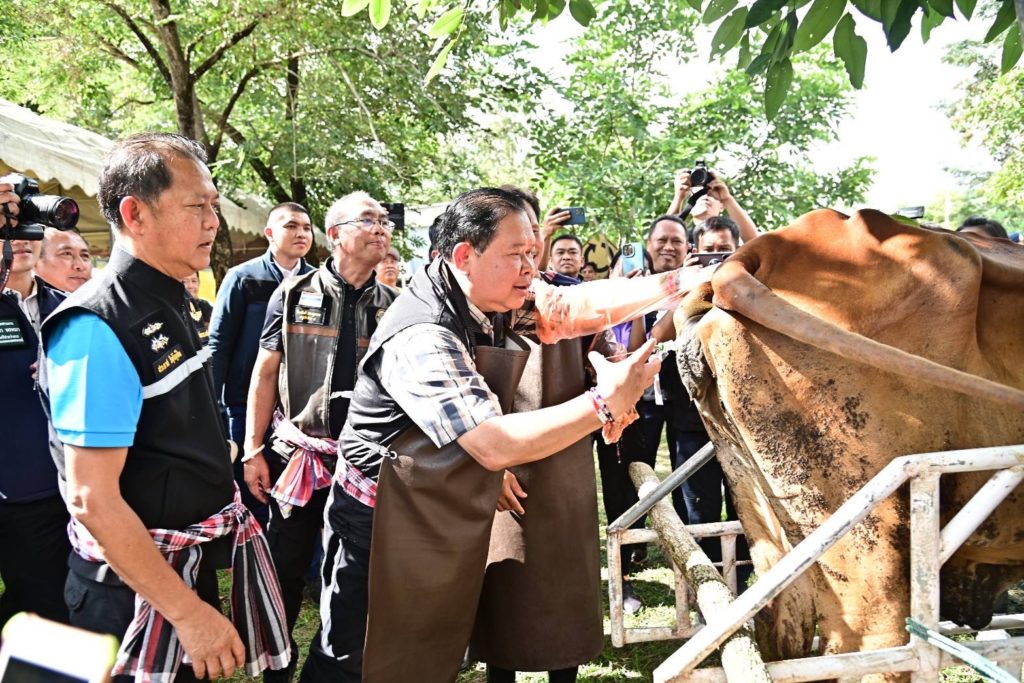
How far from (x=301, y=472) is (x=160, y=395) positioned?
4.36 ft

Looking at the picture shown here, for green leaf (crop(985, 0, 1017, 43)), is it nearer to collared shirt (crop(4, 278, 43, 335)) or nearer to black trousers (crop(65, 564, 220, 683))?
black trousers (crop(65, 564, 220, 683))

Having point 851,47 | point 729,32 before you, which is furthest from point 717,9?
point 851,47

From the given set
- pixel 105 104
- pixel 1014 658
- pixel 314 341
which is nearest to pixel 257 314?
pixel 314 341

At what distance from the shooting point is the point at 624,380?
1898 mm

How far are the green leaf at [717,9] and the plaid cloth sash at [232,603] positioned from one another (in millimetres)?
2111

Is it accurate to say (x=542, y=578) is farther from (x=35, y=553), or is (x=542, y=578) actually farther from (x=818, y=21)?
(x=818, y=21)

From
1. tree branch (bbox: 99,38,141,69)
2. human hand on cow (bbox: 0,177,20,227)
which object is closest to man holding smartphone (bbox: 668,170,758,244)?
human hand on cow (bbox: 0,177,20,227)

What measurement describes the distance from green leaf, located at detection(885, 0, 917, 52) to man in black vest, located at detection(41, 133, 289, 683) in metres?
1.97

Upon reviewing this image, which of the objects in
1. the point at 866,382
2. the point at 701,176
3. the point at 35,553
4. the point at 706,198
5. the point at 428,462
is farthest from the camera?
the point at 706,198

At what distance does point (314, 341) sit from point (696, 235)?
2328 mm

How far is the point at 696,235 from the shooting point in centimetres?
456

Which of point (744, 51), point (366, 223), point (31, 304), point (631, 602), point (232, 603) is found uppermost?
point (744, 51)

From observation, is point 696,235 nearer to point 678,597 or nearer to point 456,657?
A: point 678,597

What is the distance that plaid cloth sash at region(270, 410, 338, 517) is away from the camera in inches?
119
